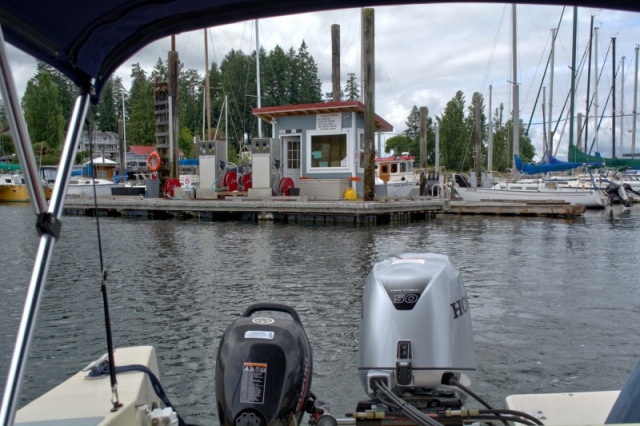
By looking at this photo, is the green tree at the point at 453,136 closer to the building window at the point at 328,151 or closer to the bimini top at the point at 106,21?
the building window at the point at 328,151

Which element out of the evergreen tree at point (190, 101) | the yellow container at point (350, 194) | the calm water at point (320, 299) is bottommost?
the calm water at point (320, 299)

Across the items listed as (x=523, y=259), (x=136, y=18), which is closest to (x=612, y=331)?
(x=523, y=259)

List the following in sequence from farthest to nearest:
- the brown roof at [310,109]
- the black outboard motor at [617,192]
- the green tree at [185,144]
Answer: the green tree at [185,144]
the black outboard motor at [617,192]
the brown roof at [310,109]

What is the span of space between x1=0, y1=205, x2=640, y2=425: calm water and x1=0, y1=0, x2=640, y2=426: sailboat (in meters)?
1.72

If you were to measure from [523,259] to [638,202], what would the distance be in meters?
24.5

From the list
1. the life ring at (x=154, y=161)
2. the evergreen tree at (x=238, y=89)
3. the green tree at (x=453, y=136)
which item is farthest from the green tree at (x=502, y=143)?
the life ring at (x=154, y=161)

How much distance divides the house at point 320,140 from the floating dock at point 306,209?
5.05ft

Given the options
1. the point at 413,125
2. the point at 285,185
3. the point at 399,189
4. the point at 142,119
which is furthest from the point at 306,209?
the point at 413,125

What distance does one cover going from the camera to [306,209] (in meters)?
19.4

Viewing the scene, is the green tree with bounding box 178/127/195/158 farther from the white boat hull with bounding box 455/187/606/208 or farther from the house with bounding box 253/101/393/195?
the house with bounding box 253/101/393/195

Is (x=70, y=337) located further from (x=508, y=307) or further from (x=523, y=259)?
(x=523, y=259)

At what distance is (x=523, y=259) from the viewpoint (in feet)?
39.7

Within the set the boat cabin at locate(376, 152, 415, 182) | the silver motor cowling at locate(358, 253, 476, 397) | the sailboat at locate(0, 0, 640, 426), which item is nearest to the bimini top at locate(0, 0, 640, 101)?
the sailboat at locate(0, 0, 640, 426)

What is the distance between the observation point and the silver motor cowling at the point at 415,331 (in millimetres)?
2959
